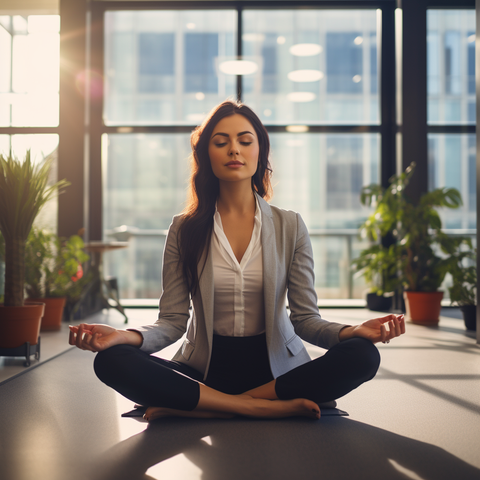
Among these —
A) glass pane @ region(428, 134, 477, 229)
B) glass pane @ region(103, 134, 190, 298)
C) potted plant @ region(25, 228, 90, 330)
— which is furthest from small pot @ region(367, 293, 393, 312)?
potted plant @ region(25, 228, 90, 330)

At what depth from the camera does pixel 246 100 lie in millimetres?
4906

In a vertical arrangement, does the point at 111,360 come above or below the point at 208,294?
below

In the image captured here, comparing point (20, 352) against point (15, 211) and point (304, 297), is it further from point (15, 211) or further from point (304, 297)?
point (304, 297)

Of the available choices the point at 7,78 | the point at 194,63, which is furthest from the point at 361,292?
the point at 7,78

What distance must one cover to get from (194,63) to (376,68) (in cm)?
184

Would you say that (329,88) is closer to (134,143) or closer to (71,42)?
(134,143)

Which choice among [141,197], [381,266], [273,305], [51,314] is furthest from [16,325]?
[381,266]

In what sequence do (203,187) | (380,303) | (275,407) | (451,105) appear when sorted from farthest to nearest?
(451,105) → (380,303) → (203,187) → (275,407)

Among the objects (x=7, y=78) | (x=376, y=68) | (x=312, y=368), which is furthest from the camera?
(x=376, y=68)

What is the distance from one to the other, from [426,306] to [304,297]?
2455mm

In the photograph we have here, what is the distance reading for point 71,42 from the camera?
4.54 metres

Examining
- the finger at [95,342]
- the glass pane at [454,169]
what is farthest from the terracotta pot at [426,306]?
the finger at [95,342]

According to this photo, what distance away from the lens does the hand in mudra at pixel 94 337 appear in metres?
1.33

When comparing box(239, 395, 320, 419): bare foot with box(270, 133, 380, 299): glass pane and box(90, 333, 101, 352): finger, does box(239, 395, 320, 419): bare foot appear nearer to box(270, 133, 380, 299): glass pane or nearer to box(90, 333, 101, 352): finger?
box(90, 333, 101, 352): finger
